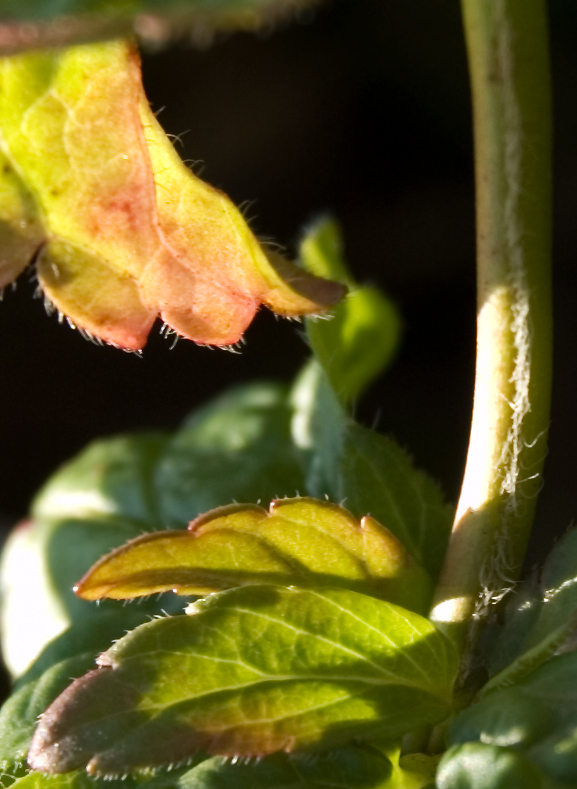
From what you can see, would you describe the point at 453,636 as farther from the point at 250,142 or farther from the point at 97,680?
the point at 250,142

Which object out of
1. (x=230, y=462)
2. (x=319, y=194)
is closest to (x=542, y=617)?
(x=230, y=462)

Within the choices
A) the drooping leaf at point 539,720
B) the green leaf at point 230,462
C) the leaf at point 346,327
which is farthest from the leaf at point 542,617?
the green leaf at point 230,462

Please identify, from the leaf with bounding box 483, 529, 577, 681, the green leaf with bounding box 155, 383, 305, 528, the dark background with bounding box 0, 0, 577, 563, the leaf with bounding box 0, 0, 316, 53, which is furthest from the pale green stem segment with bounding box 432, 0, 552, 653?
the dark background with bounding box 0, 0, 577, 563

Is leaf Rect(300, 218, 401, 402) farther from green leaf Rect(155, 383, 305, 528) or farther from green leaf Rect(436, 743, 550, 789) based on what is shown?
green leaf Rect(436, 743, 550, 789)

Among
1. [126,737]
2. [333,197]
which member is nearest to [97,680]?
Result: [126,737]

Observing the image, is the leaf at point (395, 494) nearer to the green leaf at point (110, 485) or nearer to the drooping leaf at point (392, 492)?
the drooping leaf at point (392, 492)

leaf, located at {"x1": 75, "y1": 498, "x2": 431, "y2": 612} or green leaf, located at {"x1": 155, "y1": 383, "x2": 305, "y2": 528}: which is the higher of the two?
green leaf, located at {"x1": 155, "y1": 383, "x2": 305, "y2": 528}
